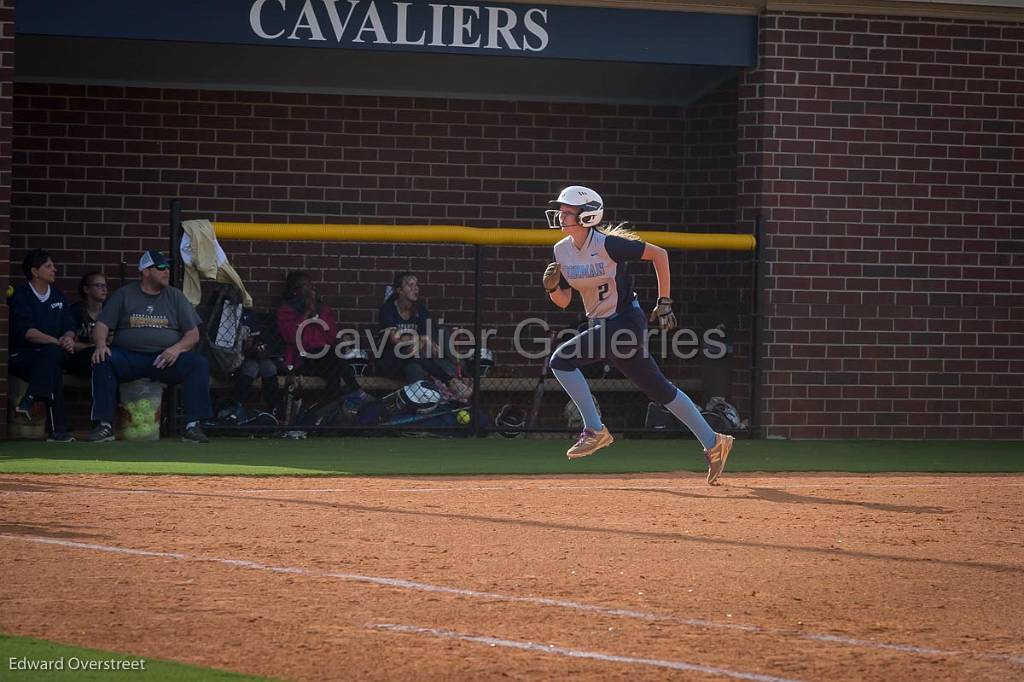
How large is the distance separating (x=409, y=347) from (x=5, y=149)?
4222 millimetres

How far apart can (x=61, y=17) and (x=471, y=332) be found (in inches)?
209

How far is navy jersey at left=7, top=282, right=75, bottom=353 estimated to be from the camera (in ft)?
43.2

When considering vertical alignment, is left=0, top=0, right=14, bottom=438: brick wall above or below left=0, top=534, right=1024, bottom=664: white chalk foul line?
above

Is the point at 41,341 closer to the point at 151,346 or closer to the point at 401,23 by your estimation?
the point at 151,346

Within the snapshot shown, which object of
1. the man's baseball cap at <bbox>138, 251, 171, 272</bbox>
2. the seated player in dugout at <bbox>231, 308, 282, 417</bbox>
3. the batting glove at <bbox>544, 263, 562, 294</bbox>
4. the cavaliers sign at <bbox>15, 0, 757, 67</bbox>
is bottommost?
the seated player in dugout at <bbox>231, 308, 282, 417</bbox>

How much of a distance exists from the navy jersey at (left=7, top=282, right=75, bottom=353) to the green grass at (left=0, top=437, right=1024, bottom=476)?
991 millimetres

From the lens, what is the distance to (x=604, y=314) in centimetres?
1080

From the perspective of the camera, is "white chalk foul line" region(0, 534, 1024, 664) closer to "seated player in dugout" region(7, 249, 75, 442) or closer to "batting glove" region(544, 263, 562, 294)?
"batting glove" region(544, 263, 562, 294)

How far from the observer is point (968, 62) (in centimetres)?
1538

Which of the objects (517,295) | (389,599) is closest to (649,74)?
(517,295)

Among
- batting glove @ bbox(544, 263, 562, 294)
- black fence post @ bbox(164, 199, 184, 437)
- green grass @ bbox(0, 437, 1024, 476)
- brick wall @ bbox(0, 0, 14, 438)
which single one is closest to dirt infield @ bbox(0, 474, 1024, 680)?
green grass @ bbox(0, 437, 1024, 476)

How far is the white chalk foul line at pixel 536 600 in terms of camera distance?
5375 mm

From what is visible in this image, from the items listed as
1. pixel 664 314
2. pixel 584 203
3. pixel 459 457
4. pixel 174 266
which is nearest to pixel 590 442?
pixel 664 314

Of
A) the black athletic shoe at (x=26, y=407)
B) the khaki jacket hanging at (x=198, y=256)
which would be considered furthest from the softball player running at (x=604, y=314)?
the black athletic shoe at (x=26, y=407)
